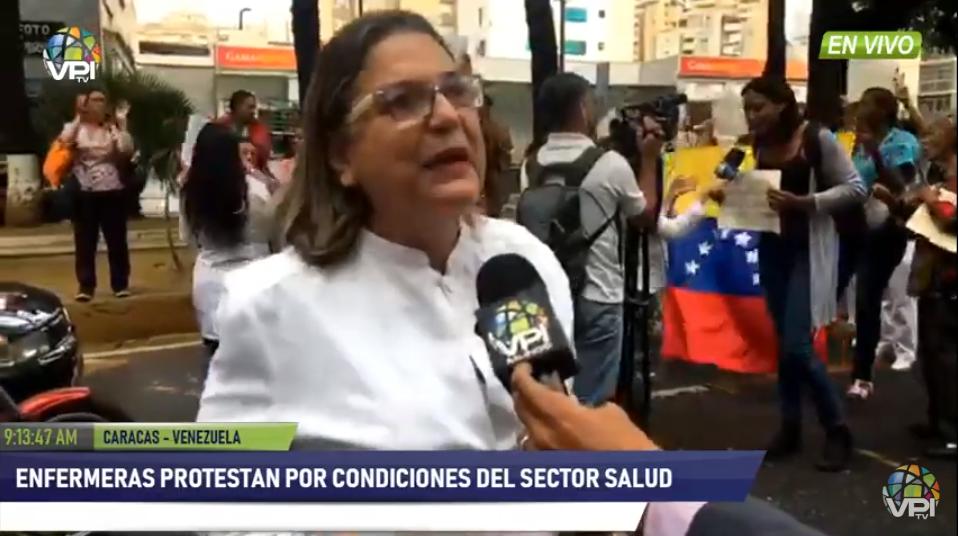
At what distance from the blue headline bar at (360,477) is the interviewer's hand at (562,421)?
0.07 metres

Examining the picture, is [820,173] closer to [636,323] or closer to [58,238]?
[636,323]

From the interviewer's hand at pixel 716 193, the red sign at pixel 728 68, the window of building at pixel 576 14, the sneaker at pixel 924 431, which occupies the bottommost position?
the sneaker at pixel 924 431

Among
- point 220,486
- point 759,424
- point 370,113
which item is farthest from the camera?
point 759,424

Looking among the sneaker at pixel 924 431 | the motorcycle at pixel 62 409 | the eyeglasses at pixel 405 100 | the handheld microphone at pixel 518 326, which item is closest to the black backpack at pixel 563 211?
the handheld microphone at pixel 518 326

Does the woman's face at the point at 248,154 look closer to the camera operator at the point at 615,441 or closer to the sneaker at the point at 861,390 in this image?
the camera operator at the point at 615,441

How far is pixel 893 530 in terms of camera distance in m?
1.68

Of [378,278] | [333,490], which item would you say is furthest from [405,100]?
[333,490]

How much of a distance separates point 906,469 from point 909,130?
61cm

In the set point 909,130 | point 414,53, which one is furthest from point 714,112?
point 414,53

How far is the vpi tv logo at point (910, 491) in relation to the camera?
167cm

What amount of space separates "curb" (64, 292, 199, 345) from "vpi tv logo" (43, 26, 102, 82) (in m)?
0.38

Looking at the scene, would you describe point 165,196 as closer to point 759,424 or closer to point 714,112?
point 714,112
